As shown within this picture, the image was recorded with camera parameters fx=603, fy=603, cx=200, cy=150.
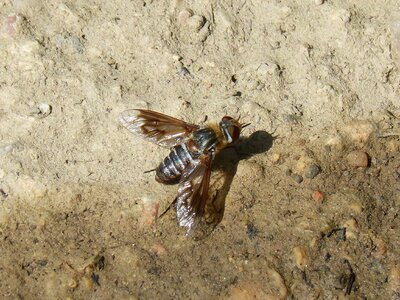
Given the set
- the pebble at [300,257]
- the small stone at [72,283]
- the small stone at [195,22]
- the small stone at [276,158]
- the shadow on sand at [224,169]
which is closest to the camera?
the small stone at [72,283]

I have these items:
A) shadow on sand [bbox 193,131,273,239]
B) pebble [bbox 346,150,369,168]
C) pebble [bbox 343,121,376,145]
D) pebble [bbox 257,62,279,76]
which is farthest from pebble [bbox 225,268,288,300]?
pebble [bbox 257,62,279,76]

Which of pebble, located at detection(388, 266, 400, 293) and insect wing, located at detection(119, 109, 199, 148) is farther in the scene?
insect wing, located at detection(119, 109, 199, 148)

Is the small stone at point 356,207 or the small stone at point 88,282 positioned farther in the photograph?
the small stone at point 356,207

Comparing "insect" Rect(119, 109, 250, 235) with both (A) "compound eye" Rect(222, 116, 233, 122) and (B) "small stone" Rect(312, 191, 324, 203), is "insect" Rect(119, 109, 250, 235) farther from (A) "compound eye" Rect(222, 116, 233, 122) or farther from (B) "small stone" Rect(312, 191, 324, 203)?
(B) "small stone" Rect(312, 191, 324, 203)

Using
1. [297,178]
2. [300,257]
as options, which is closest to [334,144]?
[297,178]

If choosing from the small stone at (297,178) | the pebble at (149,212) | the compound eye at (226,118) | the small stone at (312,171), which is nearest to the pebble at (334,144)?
the small stone at (312,171)

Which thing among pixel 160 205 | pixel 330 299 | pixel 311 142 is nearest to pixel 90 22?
pixel 160 205

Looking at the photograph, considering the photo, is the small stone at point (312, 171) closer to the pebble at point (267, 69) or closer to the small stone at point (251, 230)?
the small stone at point (251, 230)
